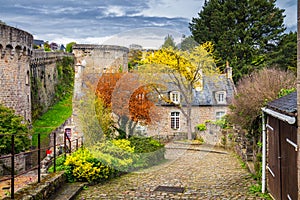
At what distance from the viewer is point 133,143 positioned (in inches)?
511

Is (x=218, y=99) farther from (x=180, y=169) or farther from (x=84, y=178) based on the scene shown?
(x=84, y=178)

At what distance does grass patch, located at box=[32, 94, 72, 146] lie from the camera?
859 inches

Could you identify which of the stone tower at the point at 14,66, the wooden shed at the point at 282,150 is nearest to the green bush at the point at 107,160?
the wooden shed at the point at 282,150

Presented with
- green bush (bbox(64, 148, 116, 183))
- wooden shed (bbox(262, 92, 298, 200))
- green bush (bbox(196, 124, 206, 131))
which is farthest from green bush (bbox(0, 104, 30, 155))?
wooden shed (bbox(262, 92, 298, 200))

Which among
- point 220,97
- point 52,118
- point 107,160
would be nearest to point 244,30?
point 220,97

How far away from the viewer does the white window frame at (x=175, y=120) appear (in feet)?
75.8

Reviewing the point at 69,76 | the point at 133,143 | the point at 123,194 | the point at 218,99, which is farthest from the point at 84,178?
the point at 69,76

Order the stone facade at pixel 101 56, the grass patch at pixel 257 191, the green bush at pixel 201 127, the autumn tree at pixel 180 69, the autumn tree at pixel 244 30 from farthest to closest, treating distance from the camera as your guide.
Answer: the stone facade at pixel 101 56 → the autumn tree at pixel 244 30 → the green bush at pixel 201 127 → the autumn tree at pixel 180 69 → the grass patch at pixel 257 191

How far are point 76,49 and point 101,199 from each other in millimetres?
32955

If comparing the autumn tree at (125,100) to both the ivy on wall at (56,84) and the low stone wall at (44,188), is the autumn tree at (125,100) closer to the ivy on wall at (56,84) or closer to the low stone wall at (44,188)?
the low stone wall at (44,188)

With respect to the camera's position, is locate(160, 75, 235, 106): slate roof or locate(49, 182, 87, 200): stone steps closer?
locate(49, 182, 87, 200): stone steps

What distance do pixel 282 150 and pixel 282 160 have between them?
0.19 meters

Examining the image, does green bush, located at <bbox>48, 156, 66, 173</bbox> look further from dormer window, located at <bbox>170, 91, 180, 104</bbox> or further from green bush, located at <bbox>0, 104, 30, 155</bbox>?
dormer window, located at <bbox>170, 91, 180, 104</bbox>

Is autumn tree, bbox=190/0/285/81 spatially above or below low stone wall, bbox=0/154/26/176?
Result: above
